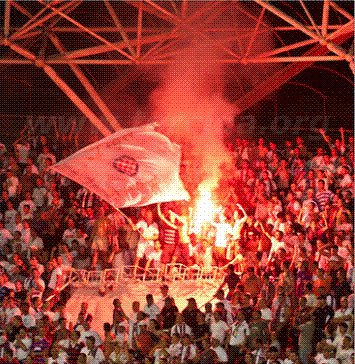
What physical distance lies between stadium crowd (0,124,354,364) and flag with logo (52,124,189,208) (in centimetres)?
42

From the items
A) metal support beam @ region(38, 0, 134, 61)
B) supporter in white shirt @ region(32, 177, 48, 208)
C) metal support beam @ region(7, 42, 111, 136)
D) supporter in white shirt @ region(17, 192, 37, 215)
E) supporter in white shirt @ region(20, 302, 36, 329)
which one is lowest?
supporter in white shirt @ region(20, 302, 36, 329)

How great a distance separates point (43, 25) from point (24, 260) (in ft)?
13.1

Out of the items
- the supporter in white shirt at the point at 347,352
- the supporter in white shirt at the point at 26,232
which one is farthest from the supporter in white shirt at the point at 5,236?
the supporter in white shirt at the point at 347,352

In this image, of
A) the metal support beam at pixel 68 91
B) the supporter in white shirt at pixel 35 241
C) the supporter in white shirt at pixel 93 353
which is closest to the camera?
the supporter in white shirt at pixel 93 353

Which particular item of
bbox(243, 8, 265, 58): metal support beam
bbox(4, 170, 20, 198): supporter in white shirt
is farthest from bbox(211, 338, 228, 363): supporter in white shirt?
bbox(4, 170, 20, 198): supporter in white shirt

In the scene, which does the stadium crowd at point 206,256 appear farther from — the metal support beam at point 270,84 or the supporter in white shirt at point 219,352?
the metal support beam at point 270,84

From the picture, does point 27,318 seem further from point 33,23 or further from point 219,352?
point 33,23

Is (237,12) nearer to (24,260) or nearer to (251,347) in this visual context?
(24,260)

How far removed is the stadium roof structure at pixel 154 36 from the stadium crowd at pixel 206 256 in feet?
5.42

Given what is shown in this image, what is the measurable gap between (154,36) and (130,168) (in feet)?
7.95

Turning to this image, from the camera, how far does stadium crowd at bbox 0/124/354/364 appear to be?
61.5 ft

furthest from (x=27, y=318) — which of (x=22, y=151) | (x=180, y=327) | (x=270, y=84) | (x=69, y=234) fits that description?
(x=270, y=84)

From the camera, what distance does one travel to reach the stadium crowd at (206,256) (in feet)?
61.5

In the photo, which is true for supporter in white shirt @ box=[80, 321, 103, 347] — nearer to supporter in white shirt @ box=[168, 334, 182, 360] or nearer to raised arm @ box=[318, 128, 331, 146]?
supporter in white shirt @ box=[168, 334, 182, 360]
